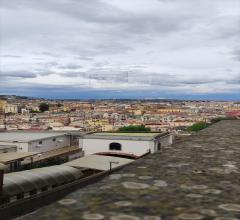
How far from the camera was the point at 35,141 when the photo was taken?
31.9 m

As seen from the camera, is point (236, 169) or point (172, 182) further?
point (236, 169)

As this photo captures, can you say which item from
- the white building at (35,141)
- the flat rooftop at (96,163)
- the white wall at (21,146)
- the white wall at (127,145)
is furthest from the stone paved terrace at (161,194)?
the white building at (35,141)

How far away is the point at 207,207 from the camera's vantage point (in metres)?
2.70

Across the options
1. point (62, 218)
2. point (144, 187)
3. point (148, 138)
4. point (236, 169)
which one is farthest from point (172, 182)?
point (148, 138)

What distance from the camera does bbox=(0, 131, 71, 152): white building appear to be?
31031 millimetres

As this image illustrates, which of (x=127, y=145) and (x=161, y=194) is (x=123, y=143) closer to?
(x=127, y=145)

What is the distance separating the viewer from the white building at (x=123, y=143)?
95.9 ft

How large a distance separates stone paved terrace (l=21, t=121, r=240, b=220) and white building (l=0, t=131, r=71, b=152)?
27.5m

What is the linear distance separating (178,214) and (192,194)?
551mm

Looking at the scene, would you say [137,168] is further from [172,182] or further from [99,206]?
[99,206]

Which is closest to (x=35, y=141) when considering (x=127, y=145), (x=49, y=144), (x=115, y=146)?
(x=49, y=144)

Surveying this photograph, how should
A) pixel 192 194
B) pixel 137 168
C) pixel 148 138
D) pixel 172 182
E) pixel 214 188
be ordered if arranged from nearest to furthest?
pixel 192 194
pixel 214 188
pixel 172 182
pixel 137 168
pixel 148 138

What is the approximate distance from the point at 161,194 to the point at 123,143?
27.0 meters

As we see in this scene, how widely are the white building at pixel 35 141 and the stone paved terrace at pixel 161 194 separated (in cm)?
2747
